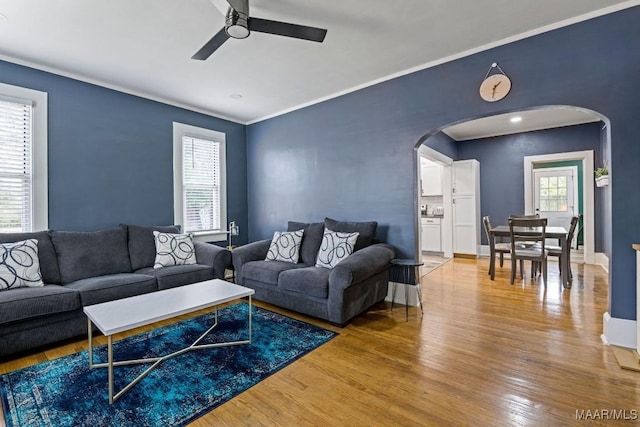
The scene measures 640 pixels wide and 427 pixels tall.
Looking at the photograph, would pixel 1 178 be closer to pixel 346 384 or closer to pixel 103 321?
pixel 103 321

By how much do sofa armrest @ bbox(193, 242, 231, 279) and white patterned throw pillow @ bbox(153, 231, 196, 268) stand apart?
0.29 feet

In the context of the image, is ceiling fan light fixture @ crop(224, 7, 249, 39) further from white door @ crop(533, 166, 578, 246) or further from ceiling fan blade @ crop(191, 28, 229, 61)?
white door @ crop(533, 166, 578, 246)

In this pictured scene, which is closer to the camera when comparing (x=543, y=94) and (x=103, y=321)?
(x=103, y=321)

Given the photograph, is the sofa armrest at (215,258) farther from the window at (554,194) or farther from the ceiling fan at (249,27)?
the window at (554,194)

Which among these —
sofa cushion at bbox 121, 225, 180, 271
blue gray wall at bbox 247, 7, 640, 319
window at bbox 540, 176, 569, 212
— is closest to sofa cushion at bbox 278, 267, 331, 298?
blue gray wall at bbox 247, 7, 640, 319

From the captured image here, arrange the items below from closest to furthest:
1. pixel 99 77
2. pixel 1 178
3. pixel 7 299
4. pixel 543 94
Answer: pixel 7 299 → pixel 543 94 → pixel 1 178 → pixel 99 77

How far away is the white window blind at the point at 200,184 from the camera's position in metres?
4.61

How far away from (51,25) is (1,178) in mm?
1650

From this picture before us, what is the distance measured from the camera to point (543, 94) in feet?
8.82

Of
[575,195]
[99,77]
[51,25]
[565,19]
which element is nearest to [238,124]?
[99,77]

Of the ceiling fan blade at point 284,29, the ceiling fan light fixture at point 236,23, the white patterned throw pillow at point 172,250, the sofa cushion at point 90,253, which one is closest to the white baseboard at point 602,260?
the ceiling fan blade at point 284,29

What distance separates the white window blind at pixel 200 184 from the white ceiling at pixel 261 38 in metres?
1.01

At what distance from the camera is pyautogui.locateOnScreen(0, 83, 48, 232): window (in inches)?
120

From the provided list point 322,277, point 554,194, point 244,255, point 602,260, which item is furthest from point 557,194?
point 244,255
